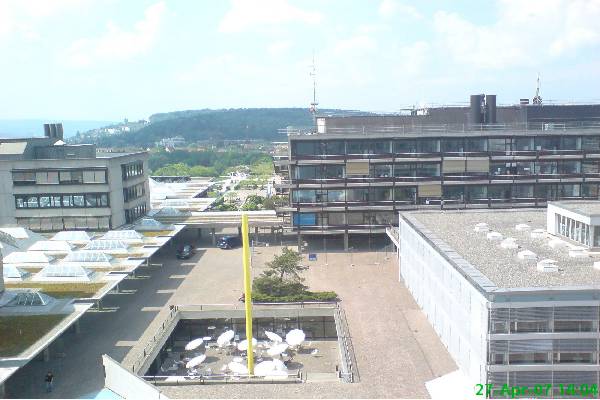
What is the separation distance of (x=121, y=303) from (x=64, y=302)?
8.96m

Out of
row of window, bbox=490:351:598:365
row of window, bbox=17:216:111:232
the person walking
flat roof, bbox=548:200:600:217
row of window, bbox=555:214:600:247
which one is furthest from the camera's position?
row of window, bbox=17:216:111:232

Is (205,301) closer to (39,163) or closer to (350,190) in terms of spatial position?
(350,190)

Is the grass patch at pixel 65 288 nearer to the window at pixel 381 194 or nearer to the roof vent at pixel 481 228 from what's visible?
the roof vent at pixel 481 228

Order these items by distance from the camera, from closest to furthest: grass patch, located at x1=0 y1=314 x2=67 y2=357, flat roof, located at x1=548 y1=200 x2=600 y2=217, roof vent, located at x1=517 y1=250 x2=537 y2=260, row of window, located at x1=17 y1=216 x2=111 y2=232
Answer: grass patch, located at x1=0 y1=314 x2=67 y2=357 → roof vent, located at x1=517 y1=250 x2=537 y2=260 → flat roof, located at x1=548 y1=200 x2=600 y2=217 → row of window, located at x1=17 y1=216 x2=111 y2=232

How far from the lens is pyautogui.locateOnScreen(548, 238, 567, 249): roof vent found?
35.8 meters

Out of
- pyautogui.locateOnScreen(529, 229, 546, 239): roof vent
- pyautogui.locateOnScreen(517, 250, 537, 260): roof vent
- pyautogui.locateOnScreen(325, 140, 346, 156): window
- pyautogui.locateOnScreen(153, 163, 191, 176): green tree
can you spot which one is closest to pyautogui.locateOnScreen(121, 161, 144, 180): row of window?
pyautogui.locateOnScreen(325, 140, 346, 156): window

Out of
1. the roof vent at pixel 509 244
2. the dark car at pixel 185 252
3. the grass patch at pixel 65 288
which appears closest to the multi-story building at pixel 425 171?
the dark car at pixel 185 252

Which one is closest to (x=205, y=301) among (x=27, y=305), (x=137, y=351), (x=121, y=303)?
(x=121, y=303)

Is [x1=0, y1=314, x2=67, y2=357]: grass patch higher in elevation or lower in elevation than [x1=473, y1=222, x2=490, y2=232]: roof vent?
lower

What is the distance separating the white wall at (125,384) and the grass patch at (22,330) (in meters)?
3.93

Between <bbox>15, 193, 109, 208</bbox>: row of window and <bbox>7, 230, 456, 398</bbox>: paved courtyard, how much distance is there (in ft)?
28.0

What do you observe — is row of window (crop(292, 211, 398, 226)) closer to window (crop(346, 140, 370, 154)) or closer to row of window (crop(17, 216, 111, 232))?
window (crop(346, 140, 370, 154))

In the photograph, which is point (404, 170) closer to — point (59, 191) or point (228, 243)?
point (228, 243)

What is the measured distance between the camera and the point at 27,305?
36875 mm
